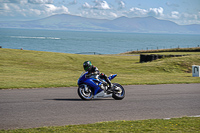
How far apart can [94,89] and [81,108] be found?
2.07 m

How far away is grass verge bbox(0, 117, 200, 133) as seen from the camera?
7.43m

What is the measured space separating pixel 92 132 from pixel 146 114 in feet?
10.9

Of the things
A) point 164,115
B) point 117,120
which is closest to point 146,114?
point 164,115

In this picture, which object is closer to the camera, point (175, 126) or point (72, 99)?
point (175, 126)

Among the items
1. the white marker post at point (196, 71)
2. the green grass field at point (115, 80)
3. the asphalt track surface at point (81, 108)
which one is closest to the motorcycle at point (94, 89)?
the asphalt track surface at point (81, 108)

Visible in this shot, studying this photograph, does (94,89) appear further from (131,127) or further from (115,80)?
(115,80)

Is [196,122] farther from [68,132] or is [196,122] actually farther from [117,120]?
[68,132]

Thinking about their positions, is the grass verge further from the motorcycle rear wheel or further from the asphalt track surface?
the motorcycle rear wheel

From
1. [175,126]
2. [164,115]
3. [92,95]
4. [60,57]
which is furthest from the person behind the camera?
[60,57]

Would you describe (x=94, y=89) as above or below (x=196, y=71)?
below

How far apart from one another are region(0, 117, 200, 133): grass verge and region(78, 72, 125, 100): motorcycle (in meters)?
4.36

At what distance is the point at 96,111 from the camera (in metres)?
10.4

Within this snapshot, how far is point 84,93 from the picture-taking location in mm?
12812

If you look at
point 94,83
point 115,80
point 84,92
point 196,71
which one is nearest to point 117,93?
point 94,83
